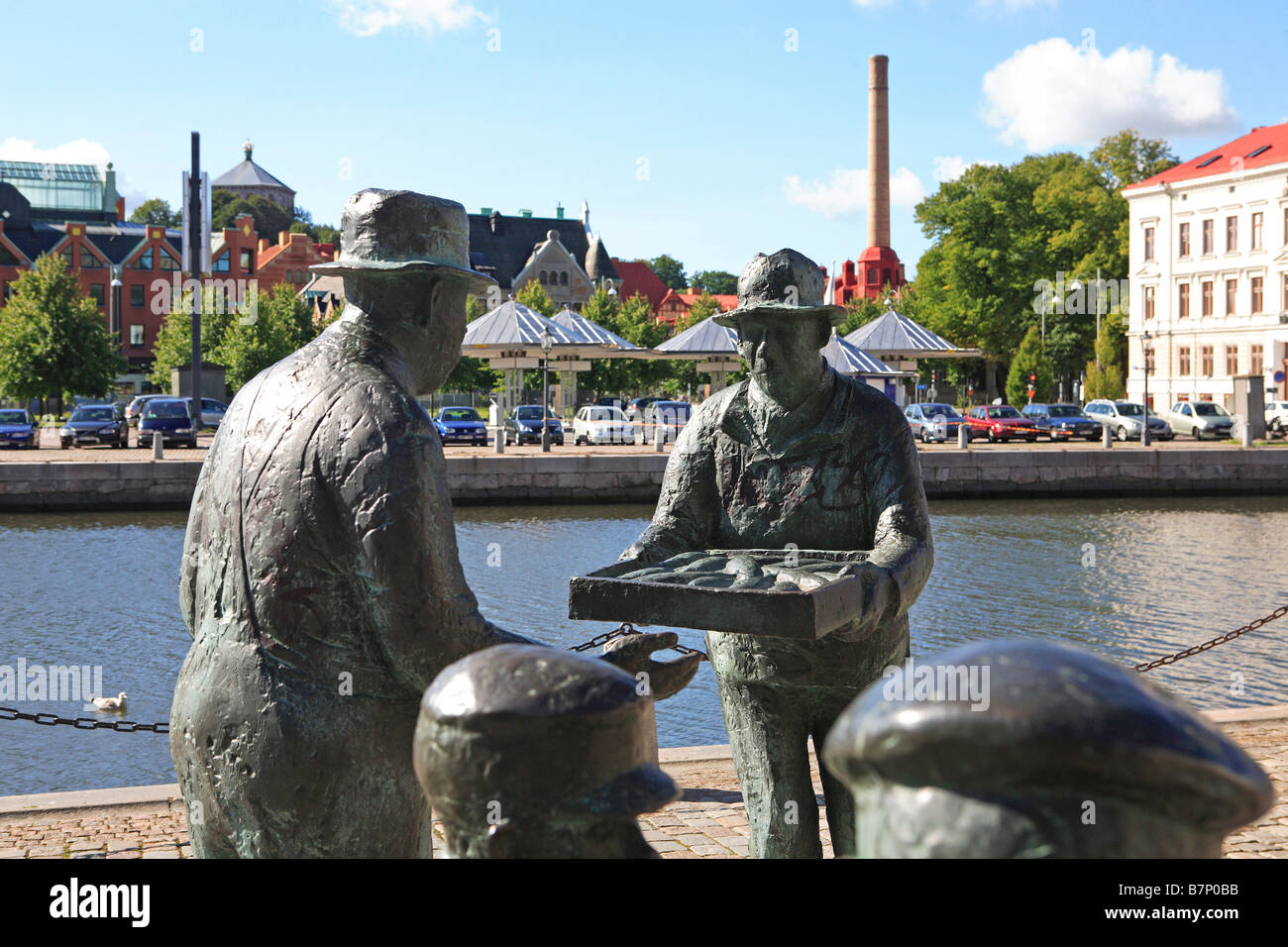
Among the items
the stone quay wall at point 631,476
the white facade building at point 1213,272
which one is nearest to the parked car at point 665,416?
the stone quay wall at point 631,476

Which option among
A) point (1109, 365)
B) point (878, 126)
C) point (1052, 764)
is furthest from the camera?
point (878, 126)

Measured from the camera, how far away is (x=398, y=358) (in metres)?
2.88

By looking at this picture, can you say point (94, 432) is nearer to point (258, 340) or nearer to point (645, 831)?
point (258, 340)

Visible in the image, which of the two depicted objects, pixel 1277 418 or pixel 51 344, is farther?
pixel 51 344

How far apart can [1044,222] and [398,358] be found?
6149 cm

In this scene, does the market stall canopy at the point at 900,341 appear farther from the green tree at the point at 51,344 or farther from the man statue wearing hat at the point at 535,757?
the man statue wearing hat at the point at 535,757

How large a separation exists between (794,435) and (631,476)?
22743 millimetres

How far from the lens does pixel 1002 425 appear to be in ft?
123

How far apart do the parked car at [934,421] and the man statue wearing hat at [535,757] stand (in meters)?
35.7

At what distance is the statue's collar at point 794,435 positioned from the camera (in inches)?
153

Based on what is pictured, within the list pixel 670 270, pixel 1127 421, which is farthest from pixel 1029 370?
pixel 670 270

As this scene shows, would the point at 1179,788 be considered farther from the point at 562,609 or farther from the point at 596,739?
the point at 562,609

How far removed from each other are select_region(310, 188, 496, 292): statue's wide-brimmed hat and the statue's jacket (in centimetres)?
113

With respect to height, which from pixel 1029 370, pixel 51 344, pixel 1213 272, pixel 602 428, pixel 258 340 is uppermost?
pixel 1213 272
